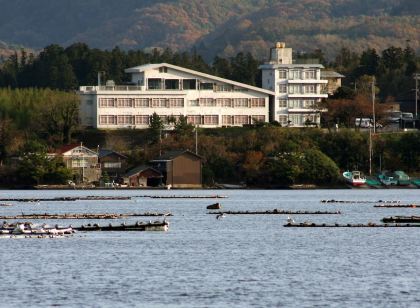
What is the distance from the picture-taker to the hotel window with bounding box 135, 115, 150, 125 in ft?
498

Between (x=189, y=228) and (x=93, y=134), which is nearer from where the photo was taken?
(x=189, y=228)

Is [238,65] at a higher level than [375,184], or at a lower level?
higher

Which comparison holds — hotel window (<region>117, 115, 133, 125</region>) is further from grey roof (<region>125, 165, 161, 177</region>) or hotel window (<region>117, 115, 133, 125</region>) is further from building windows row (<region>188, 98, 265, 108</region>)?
grey roof (<region>125, 165, 161, 177</region>)

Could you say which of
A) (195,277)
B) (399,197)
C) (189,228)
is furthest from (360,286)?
(399,197)

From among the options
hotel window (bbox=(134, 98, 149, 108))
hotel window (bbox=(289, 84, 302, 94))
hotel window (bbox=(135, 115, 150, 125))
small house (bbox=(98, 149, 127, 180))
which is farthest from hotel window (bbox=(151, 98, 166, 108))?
hotel window (bbox=(289, 84, 302, 94))

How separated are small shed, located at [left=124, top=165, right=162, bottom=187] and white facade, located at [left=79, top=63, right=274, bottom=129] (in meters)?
12.6

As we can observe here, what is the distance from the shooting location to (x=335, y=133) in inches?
5650

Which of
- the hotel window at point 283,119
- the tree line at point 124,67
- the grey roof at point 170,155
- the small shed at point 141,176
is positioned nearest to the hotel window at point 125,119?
the small shed at point 141,176

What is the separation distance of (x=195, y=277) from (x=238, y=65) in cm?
13910

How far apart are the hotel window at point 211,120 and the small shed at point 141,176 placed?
17.4 meters

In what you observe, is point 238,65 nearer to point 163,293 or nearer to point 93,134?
point 93,134

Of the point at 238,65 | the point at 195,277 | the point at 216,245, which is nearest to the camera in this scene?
the point at 195,277

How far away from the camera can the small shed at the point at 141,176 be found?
453 ft

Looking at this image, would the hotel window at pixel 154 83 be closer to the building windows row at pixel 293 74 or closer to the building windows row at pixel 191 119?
the building windows row at pixel 191 119
